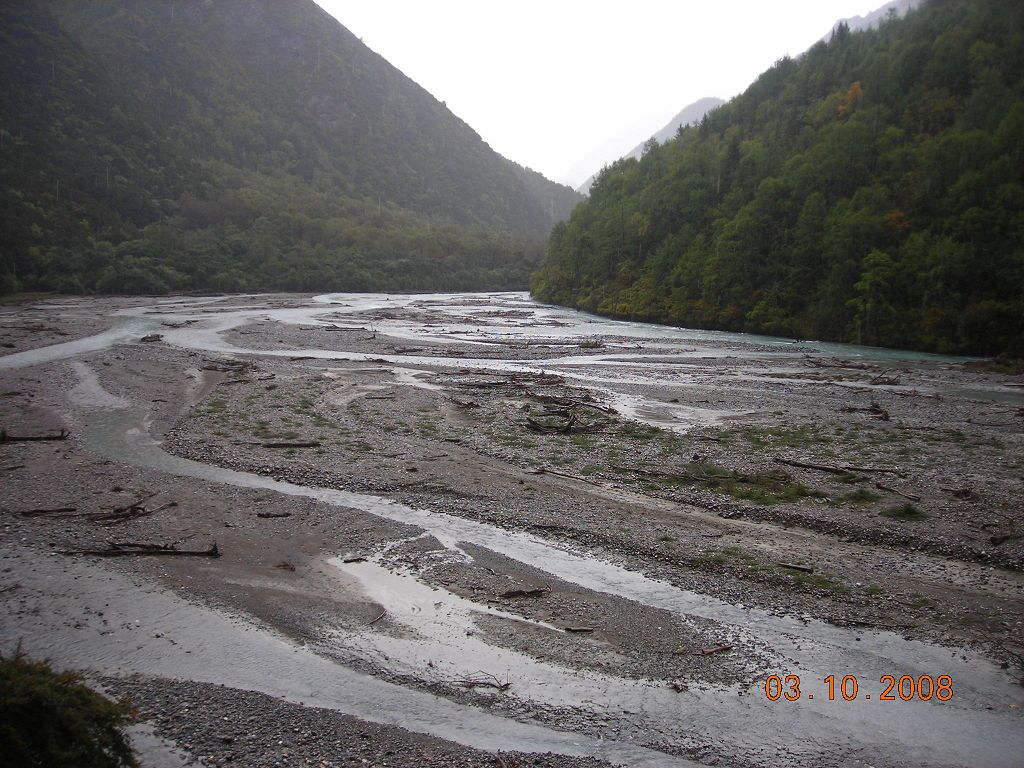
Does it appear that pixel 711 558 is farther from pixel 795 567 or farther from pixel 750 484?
pixel 750 484

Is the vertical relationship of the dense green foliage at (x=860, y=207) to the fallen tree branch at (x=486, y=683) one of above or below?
above

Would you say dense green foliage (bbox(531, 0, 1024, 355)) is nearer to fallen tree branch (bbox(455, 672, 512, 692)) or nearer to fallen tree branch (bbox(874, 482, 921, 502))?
fallen tree branch (bbox(874, 482, 921, 502))

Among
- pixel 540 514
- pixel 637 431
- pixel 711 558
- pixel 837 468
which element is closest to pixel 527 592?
pixel 540 514

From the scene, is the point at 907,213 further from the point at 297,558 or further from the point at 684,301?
the point at 297,558

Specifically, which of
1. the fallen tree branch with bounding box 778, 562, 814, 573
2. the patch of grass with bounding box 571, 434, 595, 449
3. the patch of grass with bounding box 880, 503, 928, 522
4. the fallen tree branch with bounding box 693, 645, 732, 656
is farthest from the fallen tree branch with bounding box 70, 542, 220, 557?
the patch of grass with bounding box 880, 503, 928, 522

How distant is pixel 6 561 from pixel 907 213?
6363 cm

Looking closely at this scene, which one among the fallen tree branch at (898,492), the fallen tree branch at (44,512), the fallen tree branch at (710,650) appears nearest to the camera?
the fallen tree branch at (710,650)

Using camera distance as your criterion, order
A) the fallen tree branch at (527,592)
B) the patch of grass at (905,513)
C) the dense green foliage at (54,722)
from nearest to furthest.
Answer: the dense green foliage at (54,722)
the fallen tree branch at (527,592)
the patch of grass at (905,513)

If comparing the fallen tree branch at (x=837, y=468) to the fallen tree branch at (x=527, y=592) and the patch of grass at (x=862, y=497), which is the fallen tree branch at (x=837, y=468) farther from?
the fallen tree branch at (x=527, y=592)

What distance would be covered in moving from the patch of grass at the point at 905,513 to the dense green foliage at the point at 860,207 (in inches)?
1506

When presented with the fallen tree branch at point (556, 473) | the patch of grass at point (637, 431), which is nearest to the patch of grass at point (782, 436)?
the patch of grass at point (637, 431)

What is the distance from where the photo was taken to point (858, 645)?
10.3 m

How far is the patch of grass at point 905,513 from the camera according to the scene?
49.7ft
